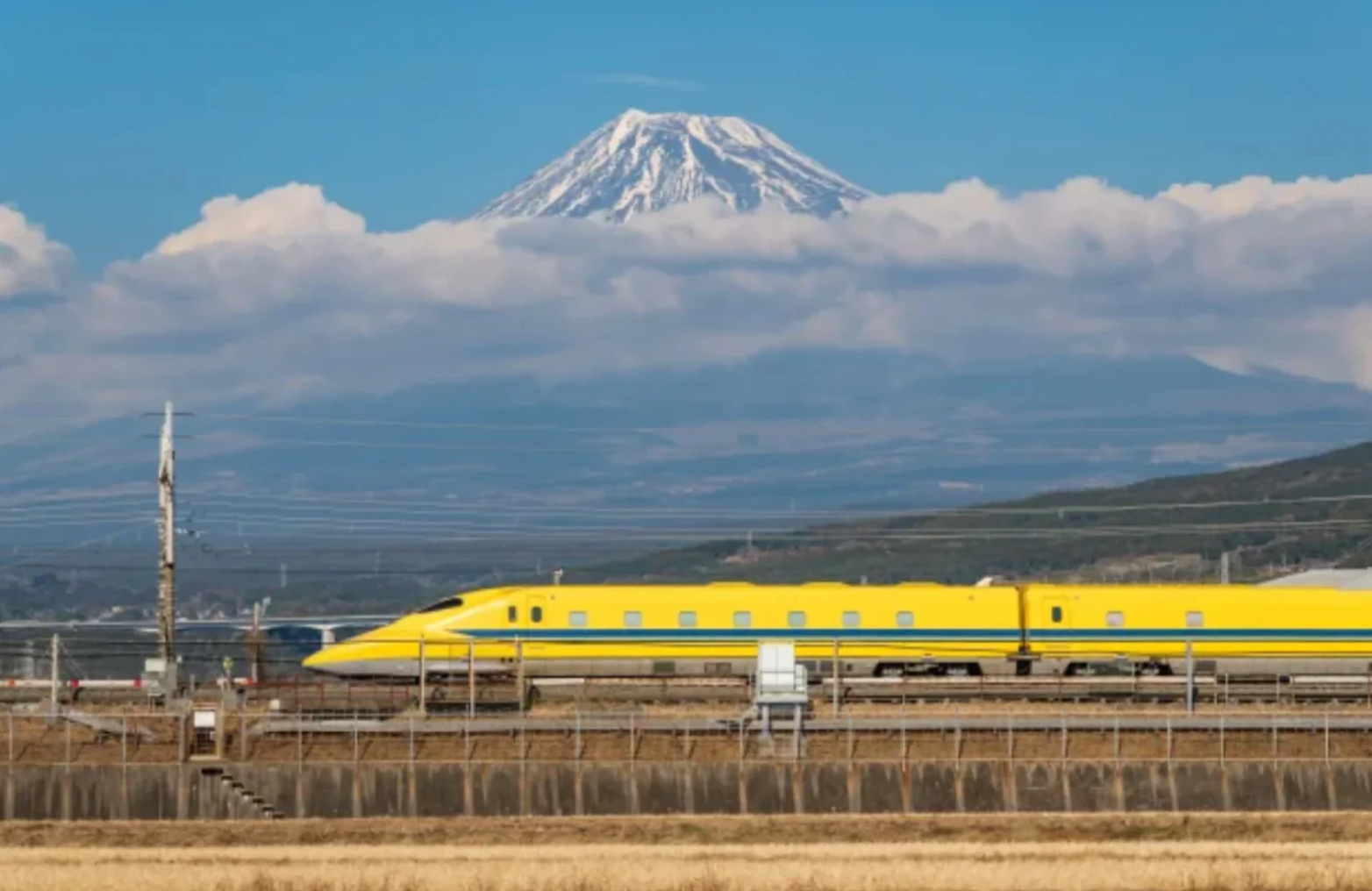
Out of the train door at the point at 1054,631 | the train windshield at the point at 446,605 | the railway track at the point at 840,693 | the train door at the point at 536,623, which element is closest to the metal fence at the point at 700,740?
the railway track at the point at 840,693

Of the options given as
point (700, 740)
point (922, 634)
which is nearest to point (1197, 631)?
point (922, 634)

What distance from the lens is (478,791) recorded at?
7500 centimetres

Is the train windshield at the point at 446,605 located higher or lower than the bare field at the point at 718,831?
higher

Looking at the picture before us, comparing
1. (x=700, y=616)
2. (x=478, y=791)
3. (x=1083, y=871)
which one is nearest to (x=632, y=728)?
(x=478, y=791)

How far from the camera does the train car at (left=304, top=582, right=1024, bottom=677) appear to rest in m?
93.2

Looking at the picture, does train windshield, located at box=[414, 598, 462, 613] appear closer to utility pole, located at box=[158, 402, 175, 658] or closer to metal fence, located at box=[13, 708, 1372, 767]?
utility pole, located at box=[158, 402, 175, 658]

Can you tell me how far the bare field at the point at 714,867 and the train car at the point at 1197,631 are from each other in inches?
1170

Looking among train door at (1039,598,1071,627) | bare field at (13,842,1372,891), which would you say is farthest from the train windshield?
bare field at (13,842,1372,891)

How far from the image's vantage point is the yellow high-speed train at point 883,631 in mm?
93312

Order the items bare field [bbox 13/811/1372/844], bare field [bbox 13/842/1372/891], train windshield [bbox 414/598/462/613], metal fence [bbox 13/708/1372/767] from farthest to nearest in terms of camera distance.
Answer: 1. train windshield [bbox 414/598/462/613]
2. metal fence [bbox 13/708/1372/767]
3. bare field [bbox 13/811/1372/844]
4. bare field [bbox 13/842/1372/891]

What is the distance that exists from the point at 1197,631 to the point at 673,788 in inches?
1045

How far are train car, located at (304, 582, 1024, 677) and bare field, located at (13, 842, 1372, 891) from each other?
2840 cm

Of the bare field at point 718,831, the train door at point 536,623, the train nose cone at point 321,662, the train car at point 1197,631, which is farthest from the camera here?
the train nose cone at point 321,662

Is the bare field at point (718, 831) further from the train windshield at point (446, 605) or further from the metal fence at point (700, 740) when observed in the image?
the train windshield at point (446, 605)
